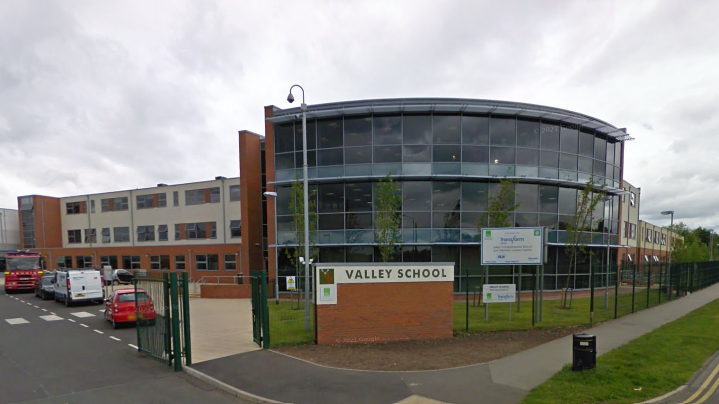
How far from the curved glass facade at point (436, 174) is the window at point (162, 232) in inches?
946

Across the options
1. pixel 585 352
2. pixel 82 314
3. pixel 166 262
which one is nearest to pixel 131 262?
pixel 166 262

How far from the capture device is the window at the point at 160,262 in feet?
134

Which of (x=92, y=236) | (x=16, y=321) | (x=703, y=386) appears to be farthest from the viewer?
(x=92, y=236)

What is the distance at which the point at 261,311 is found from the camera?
447 inches

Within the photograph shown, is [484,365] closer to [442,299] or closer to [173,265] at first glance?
[442,299]

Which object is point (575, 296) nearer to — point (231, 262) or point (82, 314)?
point (82, 314)

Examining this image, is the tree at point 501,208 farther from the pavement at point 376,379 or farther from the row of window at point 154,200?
the row of window at point 154,200

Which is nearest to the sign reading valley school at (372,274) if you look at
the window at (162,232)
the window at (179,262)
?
the window at (179,262)

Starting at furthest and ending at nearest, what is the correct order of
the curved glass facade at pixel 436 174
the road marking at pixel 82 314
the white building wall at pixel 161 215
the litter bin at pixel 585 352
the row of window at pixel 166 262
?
the white building wall at pixel 161 215 → the row of window at pixel 166 262 → the curved glass facade at pixel 436 174 → the road marking at pixel 82 314 → the litter bin at pixel 585 352

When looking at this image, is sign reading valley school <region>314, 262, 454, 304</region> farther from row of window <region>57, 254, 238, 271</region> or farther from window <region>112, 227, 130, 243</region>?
window <region>112, 227, 130, 243</region>

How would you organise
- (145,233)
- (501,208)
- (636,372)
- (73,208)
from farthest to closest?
(73,208)
(145,233)
(501,208)
(636,372)

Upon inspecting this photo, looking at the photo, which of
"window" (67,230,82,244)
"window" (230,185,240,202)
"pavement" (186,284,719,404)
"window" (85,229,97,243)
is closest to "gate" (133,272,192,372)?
"pavement" (186,284,719,404)

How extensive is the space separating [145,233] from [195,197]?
8811 millimetres

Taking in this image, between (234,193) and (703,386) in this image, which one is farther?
(234,193)
